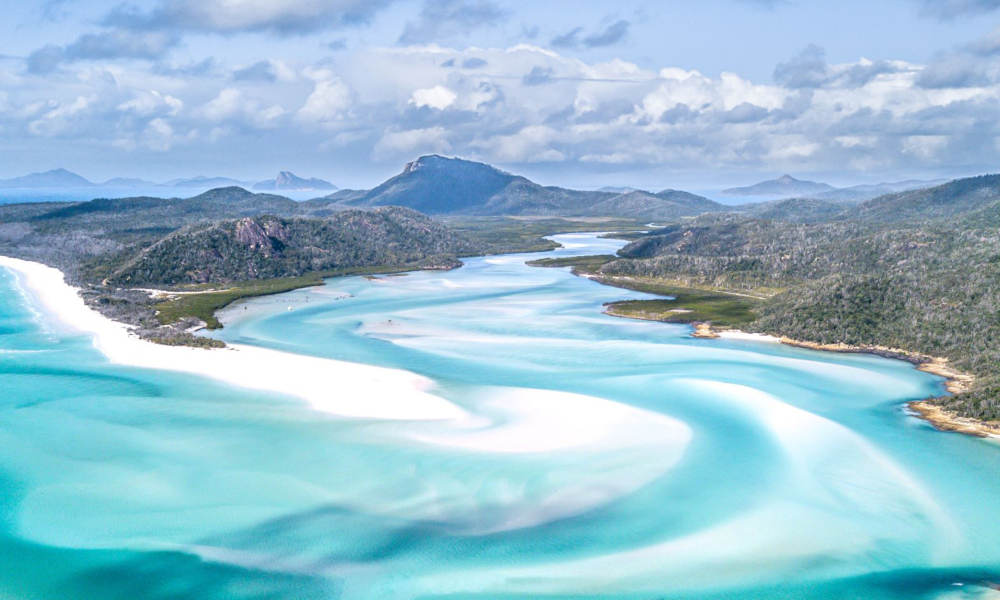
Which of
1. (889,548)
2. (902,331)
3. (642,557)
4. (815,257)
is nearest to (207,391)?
(642,557)

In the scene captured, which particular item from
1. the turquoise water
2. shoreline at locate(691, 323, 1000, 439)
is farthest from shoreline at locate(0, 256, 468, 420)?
shoreline at locate(691, 323, 1000, 439)

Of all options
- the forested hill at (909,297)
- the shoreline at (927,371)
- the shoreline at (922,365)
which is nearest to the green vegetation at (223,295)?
the shoreline at (922,365)

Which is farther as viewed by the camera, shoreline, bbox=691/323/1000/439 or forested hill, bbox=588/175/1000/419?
forested hill, bbox=588/175/1000/419

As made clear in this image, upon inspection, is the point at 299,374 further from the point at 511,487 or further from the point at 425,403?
the point at 511,487

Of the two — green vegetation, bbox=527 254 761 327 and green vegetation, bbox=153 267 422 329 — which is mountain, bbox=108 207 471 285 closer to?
green vegetation, bbox=153 267 422 329

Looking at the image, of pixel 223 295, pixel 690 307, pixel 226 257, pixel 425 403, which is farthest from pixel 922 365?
pixel 226 257

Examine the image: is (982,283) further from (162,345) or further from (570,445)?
(162,345)
